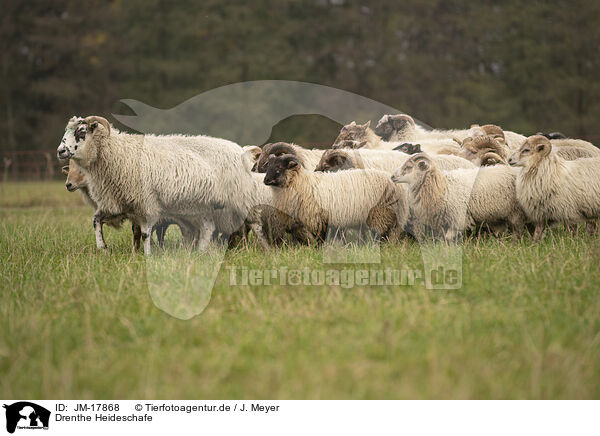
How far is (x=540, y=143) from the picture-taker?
243 inches

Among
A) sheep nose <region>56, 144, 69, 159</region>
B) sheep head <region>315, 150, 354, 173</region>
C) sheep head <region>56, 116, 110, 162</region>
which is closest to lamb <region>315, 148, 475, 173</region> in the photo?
sheep head <region>315, 150, 354, 173</region>

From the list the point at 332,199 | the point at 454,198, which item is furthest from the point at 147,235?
the point at 454,198

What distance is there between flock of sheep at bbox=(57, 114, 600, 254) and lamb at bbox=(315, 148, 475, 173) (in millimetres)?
192

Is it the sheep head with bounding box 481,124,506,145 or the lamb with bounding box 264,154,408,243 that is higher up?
the sheep head with bounding box 481,124,506,145

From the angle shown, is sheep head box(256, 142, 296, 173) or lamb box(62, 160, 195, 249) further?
lamb box(62, 160, 195, 249)

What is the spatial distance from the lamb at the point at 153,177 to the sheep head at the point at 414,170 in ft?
5.83

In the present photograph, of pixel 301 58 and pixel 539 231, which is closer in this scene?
pixel 539 231

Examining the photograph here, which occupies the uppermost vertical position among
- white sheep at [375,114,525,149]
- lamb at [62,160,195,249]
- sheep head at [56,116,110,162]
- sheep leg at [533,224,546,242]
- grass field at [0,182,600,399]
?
white sheep at [375,114,525,149]

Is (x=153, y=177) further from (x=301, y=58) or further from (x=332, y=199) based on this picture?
(x=301, y=58)

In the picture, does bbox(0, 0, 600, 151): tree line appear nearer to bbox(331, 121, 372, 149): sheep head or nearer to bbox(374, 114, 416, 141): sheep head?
bbox(374, 114, 416, 141): sheep head

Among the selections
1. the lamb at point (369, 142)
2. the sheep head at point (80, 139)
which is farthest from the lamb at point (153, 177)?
the lamb at point (369, 142)

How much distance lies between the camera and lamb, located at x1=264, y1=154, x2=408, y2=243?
621cm
